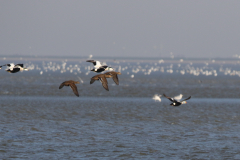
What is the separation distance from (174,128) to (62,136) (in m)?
6.26

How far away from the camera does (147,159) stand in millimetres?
18031

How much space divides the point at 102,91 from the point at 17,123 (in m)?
21.1

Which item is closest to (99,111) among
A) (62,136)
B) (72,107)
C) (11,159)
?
(72,107)

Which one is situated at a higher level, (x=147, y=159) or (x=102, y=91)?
(x=102, y=91)

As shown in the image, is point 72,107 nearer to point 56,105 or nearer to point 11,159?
point 56,105

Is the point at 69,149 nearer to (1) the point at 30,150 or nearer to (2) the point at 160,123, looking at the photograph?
(1) the point at 30,150

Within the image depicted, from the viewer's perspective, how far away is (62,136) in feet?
72.5

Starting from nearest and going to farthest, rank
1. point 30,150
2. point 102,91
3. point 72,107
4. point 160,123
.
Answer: point 30,150, point 160,123, point 72,107, point 102,91

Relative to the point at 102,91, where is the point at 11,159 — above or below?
below

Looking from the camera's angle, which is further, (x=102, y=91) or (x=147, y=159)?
(x=102, y=91)

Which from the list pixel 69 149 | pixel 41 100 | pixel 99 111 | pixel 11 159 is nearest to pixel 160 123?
pixel 99 111

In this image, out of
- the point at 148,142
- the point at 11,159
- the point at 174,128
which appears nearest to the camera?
the point at 11,159

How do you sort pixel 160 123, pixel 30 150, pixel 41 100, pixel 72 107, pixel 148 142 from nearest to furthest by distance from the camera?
1. pixel 30 150
2. pixel 148 142
3. pixel 160 123
4. pixel 72 107
5. pixel 41 100

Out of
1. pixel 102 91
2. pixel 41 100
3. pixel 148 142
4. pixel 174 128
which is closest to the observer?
pixel 148 142
